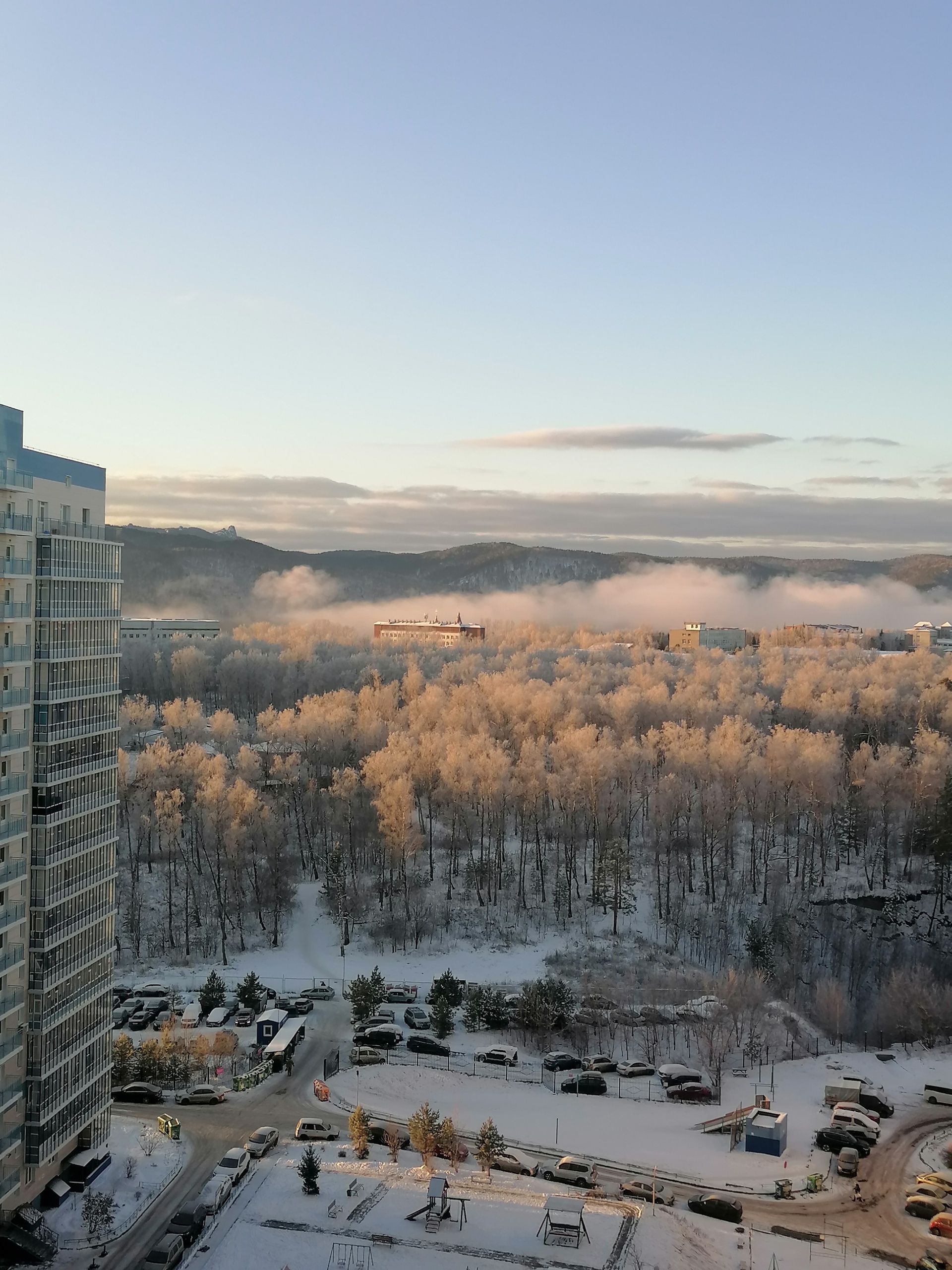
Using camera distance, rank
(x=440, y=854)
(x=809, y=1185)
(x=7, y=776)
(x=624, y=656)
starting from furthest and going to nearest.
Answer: (x=624, y=656) → (x=440, y=854) → (x=809, y=1185) → (x=7, y=776)

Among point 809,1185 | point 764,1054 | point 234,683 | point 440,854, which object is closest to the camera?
point 809,1185

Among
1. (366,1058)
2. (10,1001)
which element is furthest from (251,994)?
(10,1001)

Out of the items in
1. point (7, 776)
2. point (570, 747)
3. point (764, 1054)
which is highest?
point (7, 776)

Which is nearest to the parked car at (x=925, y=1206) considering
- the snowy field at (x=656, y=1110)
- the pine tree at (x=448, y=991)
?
the snowy field at (x=656, y=1110)

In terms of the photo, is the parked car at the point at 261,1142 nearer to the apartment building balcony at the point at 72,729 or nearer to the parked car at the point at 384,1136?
the parked car at the point at 384,1136

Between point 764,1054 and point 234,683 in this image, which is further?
point 234,683

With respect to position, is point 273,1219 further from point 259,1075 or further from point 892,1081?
point 892,1081

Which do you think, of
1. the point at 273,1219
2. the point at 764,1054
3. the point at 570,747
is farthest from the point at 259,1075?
the point at 570,747

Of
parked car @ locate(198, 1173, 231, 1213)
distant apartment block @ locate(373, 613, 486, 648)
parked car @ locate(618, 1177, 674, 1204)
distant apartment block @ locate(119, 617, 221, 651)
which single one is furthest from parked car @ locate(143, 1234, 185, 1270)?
distant apartment block @ locate(373, 613, 486, 648)
